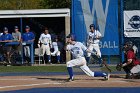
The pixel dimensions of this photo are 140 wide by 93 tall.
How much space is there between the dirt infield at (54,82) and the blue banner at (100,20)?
21.8ft

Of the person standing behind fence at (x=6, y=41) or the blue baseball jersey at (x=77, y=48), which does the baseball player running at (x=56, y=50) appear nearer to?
the person standing behind fence at (x=6, y=41)

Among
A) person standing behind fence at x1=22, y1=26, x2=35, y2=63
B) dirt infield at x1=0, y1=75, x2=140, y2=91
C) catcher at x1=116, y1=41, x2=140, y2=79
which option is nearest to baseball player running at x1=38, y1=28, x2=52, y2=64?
person standing behind fence at x1=22, y1=26, x2=35, y2=63

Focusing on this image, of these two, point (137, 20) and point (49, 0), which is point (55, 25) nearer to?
point (137, 20)

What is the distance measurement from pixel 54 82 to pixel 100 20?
351 inches

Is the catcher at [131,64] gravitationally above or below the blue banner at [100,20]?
below

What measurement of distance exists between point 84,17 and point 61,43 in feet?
8.19

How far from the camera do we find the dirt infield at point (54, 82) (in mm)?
13945

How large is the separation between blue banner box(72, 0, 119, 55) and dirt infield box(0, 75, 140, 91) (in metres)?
6.64

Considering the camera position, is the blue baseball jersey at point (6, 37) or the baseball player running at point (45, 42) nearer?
the blue baseball jersey at point (6, 37)

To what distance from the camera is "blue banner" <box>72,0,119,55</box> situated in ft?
76.2

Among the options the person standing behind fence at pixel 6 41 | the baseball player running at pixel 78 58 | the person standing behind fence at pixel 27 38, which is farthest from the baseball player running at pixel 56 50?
the baseball player running at pixel 78 58

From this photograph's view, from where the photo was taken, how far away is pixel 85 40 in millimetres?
23203

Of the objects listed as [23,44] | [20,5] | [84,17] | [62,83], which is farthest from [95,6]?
[20,5]

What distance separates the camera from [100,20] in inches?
918
